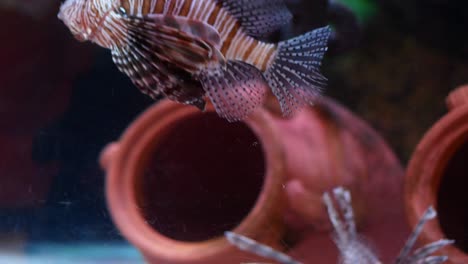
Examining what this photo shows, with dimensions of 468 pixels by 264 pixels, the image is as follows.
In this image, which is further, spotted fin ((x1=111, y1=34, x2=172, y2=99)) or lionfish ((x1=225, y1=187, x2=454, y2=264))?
lionfish ((x1=225, y1=187, x2=454, y2=264))

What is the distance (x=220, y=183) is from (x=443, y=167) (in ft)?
3.83

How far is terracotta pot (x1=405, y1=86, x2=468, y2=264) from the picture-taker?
1.89 m

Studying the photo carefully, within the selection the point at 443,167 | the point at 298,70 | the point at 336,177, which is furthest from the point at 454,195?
the point at 298,70

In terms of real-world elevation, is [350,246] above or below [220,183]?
below

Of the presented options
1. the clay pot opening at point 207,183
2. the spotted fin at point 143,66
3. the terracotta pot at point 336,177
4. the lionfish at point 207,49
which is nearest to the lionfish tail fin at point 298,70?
the lionfish at point 207,49

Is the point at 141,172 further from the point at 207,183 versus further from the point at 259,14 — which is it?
the point at 259,14

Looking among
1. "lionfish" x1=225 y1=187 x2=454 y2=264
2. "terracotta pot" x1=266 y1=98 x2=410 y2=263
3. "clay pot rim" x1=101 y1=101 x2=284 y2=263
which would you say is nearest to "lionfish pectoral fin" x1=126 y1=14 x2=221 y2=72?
"clay pot rim" x1=101 y1=101 x2=284 y2=263

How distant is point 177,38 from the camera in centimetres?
93

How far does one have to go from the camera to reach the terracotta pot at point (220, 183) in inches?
48.3

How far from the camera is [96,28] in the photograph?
0.98m

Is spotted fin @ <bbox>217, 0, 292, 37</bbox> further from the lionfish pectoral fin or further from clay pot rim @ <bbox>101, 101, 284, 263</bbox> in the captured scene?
clay pot rim @ <bbox>101, 101, 284, 263</bbox>

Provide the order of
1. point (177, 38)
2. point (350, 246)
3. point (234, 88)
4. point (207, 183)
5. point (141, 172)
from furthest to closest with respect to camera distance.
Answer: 1. point (350, 246)
2. point (141, 172)
3. point (207, 183)
4. point (234, 88)
5. point (177, 38)

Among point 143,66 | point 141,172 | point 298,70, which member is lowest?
point 141,172

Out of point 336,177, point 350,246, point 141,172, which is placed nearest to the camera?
point 141,172
